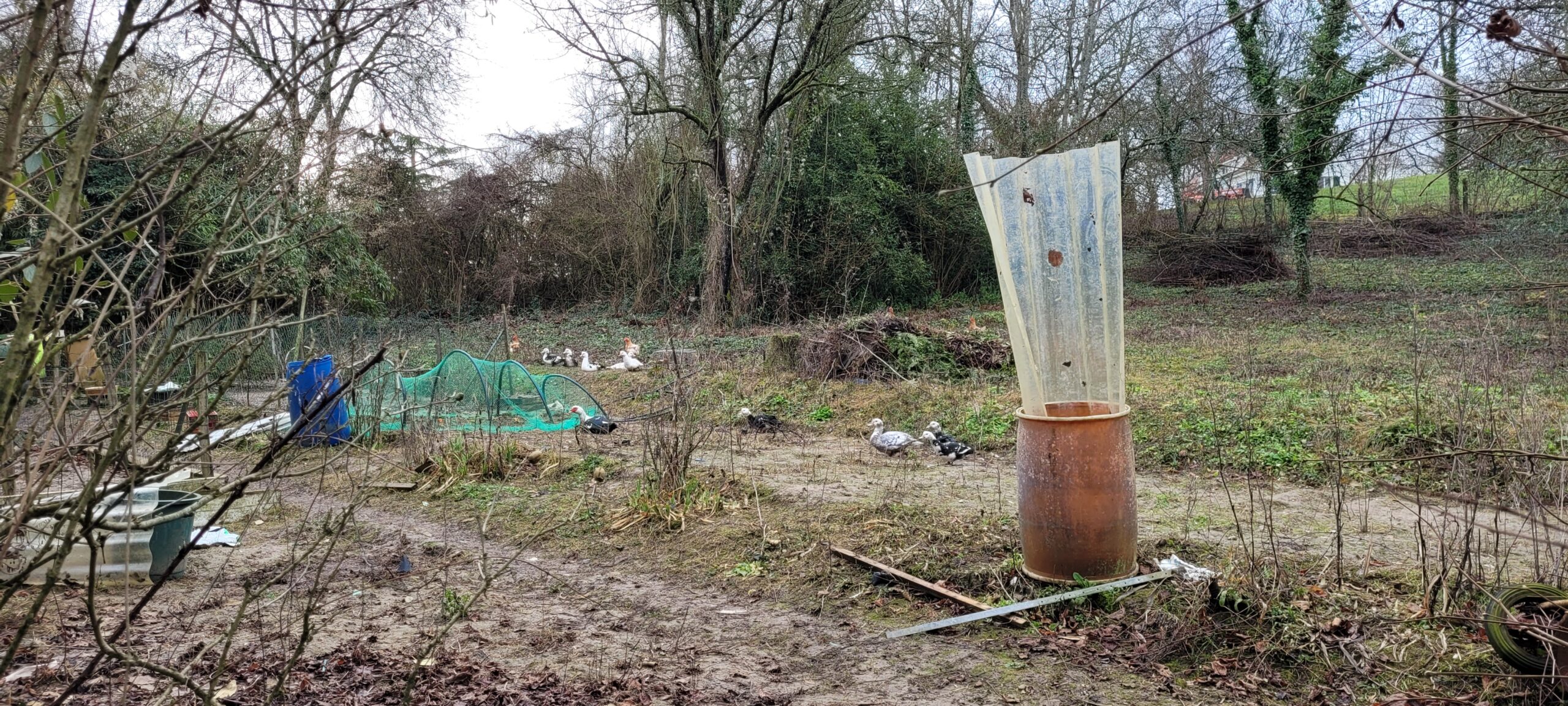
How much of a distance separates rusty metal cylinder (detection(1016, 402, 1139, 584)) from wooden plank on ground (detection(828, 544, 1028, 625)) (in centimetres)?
29

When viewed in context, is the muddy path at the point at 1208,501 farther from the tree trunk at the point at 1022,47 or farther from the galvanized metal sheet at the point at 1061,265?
the tree trunk at the point at 1022,47

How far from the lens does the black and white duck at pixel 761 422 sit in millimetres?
9391

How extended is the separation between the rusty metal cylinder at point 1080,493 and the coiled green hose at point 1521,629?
129 centimetres

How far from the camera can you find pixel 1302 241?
60.2 feet

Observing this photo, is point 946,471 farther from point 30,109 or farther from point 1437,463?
point 30,109

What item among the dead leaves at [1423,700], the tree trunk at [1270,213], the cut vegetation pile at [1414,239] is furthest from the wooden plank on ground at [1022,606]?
the tree trunk at [1270,213]

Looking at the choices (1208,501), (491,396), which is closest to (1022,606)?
(1208,501)

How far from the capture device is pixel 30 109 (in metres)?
1.43

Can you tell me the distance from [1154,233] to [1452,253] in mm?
6485

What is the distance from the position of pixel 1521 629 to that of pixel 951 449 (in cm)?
497

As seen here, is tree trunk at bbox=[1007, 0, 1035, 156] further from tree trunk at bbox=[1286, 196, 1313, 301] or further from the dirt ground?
the dirt ground

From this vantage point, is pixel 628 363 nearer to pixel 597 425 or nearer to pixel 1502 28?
pixel 597 425

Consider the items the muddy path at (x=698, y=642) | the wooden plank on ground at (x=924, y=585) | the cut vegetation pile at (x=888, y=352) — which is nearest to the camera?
the muddy path at (x=698, y=642)

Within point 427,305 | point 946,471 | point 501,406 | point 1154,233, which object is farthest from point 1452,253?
point 427,305
